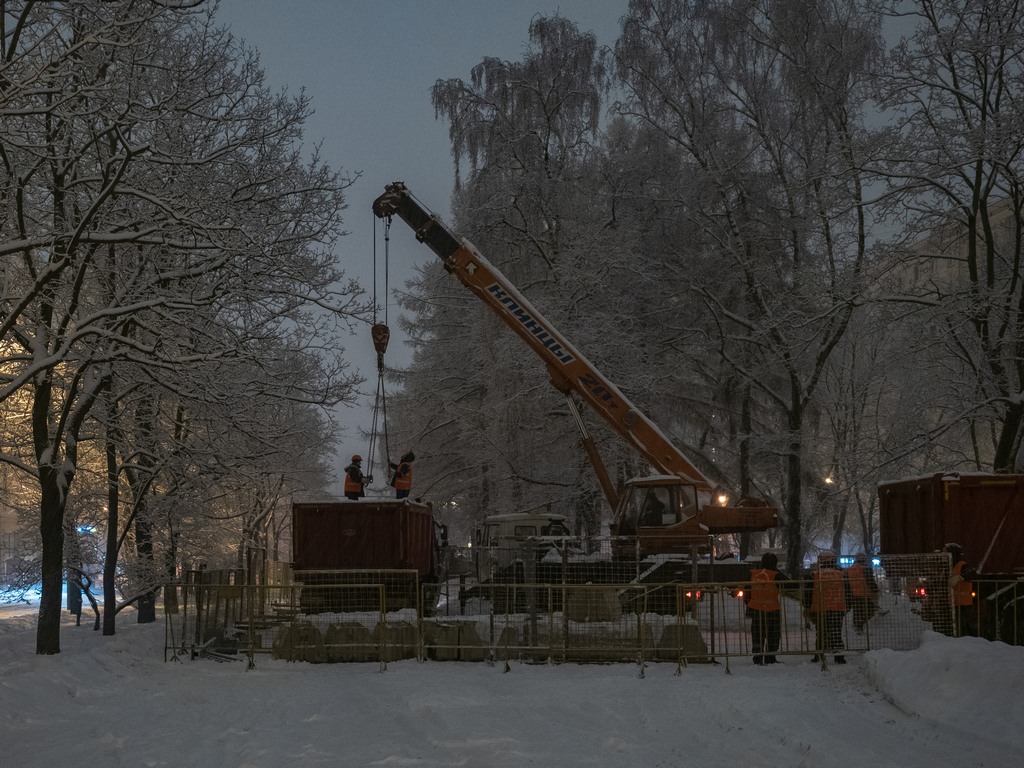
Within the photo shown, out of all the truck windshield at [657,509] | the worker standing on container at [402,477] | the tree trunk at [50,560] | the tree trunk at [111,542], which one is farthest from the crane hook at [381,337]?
the truck windshield at [657,509]

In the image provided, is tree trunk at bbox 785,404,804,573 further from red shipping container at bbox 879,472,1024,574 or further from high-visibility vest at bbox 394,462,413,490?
high-visibility vest at bbox 394,462,413,490

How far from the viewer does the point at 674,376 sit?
2989 cm

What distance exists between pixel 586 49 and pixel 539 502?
15.0 m

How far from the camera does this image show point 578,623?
14633 mm

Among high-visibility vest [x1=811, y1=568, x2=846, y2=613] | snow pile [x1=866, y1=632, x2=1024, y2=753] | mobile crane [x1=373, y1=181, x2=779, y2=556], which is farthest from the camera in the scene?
mobile crane [x1=373, y1=181, x2=779, y2=556]

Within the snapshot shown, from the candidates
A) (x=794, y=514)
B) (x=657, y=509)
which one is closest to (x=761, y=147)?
(x=794, y=514)

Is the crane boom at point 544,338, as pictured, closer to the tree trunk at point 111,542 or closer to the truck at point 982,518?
the truck at point 982,518

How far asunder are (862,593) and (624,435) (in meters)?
8.62

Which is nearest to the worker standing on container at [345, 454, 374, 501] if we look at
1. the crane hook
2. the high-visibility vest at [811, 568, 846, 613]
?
the crane hook

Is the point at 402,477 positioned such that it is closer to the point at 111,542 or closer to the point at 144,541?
the point at 111,542

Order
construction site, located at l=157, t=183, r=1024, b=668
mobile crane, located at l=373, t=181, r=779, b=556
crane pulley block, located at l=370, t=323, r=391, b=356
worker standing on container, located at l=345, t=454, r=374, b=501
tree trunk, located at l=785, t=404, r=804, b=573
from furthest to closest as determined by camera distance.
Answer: tree trunk, located at l=785, t=404, r=804, b=573 → mobile crane, located at l=373, t=181, r=779, b=556 → worker standing on container, located at l=345, t=454, r=374, b=501 → crane pulley block, located at l=370, t=323, r=391, b=356 → construction site, located at l=157, t=183, r=1024, b=668

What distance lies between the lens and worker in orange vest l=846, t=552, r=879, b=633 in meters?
14.2

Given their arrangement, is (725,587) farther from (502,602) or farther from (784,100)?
(784,100)

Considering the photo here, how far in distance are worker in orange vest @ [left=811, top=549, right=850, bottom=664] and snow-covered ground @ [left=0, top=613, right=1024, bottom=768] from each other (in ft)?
1.53
